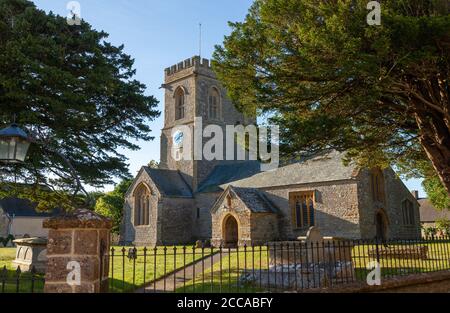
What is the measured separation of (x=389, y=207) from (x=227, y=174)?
12849mm

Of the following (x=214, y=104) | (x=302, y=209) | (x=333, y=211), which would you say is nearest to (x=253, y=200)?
(x=302, y=209)

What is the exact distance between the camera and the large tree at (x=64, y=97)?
996cm

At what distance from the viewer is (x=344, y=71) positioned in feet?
27.2

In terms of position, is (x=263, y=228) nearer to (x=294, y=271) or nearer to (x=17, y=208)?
(x=294, y=271)

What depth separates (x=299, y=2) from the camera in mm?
9023

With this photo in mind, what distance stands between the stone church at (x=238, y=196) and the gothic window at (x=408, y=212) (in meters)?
0.07

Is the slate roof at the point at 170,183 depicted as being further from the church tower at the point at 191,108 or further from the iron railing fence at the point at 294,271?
the iron railing fence at the point at 294,271

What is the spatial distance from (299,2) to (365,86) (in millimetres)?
2487

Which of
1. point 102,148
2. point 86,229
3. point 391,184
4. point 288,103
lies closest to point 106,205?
point 391,184

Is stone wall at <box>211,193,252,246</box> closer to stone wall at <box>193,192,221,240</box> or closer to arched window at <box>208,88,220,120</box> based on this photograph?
stone wall at <box>193,192,221,240</box>

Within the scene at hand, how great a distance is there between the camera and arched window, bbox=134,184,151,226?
103 ft
